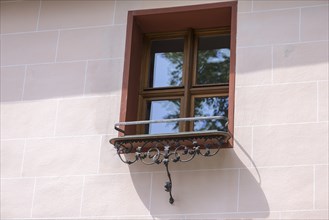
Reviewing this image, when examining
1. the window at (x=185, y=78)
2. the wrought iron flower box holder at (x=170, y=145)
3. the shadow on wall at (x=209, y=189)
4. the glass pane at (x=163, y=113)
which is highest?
the window at (x=185, y=78)

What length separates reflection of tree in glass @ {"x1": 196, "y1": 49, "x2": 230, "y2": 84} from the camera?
25.0ft

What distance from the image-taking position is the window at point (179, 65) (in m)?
7.49

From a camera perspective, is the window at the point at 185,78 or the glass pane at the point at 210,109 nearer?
the glass pane at the point at 210,109

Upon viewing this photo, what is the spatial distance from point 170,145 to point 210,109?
0.66 metres

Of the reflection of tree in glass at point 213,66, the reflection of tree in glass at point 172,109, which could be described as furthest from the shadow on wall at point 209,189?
the reflection of tree in glass at point 213,66


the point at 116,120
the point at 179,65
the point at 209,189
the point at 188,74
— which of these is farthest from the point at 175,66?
the point at 209,189

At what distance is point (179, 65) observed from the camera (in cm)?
776

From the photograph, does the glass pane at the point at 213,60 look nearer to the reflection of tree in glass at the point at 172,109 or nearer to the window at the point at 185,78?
the window at the point at 185,78

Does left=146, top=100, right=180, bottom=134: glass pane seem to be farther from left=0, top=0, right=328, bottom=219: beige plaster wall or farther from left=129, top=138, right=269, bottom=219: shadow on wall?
left=129, top=138, right=269, bottom=219: shadow on wall

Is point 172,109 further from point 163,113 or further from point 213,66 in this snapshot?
Result: point 213,66

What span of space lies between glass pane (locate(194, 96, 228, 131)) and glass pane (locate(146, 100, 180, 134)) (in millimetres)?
159

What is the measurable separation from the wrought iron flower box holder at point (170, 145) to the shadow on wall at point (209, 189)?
0.21 feet

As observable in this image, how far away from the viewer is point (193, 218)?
6832 mm

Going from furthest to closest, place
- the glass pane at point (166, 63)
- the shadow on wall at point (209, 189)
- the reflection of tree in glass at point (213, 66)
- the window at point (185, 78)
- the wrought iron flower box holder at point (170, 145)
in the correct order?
the glass pane at point (166, 63)
the reflection of tree in glass at point (213, 66)
the window at point (185, 78)
the wrought iron flower box holder at point (170, 145)
the shadow on wall at point (209, 189)
